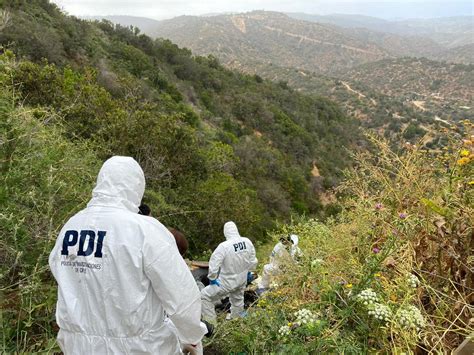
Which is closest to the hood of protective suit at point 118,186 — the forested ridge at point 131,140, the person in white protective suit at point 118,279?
the person in white protective suit at point 118,279

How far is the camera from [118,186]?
1.97 m

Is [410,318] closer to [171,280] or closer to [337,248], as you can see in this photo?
[337,248]

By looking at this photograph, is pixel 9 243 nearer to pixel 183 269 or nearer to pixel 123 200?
pixel 123 200

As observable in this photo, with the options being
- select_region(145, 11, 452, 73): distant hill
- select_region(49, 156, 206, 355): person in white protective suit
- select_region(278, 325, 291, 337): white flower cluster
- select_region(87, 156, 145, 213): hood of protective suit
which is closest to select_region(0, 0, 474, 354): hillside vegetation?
select_region(278, 325, 291, 337): white flower cluster

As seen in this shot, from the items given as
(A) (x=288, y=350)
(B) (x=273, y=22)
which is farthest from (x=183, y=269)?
(B) (x=273, y=22)

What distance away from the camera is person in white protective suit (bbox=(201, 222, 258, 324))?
15.9 ft

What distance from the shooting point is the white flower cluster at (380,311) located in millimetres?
2240

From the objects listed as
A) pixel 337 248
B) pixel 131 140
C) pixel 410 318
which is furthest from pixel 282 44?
pixel 410 318

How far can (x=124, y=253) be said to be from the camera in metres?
1.86

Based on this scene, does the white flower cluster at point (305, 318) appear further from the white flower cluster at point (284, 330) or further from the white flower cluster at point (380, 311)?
the white flower cluster at point (380, 311)

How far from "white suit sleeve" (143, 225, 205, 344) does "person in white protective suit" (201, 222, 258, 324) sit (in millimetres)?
2848

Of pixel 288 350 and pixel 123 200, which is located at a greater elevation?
pixel 123 200

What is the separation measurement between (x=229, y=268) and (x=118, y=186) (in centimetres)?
314

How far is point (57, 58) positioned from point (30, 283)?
13.1 metres
